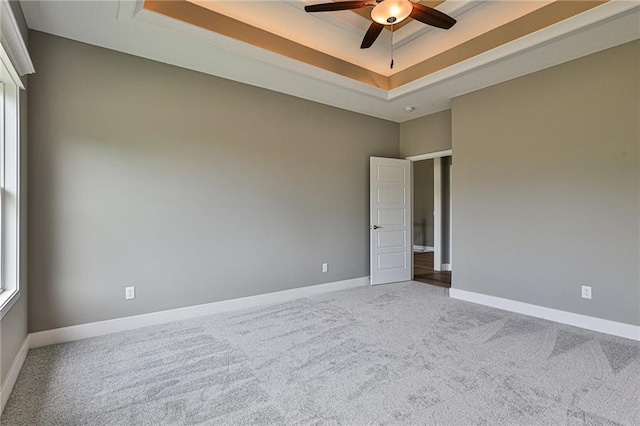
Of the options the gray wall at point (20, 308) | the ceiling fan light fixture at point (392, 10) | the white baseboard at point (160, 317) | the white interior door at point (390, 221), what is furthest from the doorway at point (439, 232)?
the gray wall at point (20, 308)

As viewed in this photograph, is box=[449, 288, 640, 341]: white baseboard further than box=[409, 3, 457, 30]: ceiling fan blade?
Yes

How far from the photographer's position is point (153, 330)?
10.1 feet

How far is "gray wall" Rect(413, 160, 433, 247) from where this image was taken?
9.17 m

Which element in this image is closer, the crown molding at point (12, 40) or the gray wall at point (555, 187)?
the crown molding at point (12, 40)

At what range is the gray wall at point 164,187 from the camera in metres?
2.79

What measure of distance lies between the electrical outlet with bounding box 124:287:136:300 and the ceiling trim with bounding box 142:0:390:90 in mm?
2523

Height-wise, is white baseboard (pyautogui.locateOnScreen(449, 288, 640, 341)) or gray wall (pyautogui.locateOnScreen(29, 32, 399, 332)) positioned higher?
gray wall (pyautogui.locateOnScreen(29, 32, 399, 332))

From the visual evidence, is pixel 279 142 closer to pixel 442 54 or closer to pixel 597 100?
pixel 442 54

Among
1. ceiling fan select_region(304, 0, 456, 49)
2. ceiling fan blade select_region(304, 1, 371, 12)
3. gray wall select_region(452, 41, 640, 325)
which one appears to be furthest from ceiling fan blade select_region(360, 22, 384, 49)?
gray wall select_region(452, 41, 640, 325)

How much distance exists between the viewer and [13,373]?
2.13m

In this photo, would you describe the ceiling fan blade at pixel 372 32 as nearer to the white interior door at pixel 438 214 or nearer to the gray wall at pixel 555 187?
the gray wall at pixel 555 187

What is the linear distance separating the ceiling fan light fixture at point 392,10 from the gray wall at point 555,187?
1.93 meters

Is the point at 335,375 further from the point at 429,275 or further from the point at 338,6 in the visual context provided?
the point at 429,275

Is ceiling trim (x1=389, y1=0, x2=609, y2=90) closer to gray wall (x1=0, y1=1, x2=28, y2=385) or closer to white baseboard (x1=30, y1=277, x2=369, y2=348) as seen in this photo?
white baseboard (x1=30, y1=277, x2=369, y2=348)
